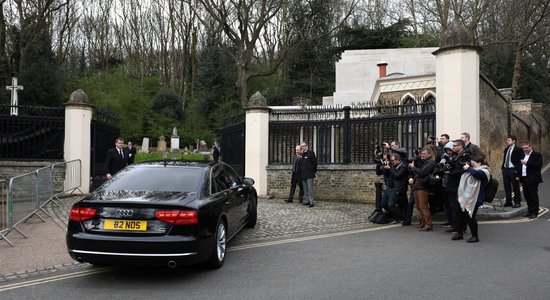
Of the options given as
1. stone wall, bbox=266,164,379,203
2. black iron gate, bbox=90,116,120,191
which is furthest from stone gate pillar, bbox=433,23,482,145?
black iron gate, bbox=90,116,120,191

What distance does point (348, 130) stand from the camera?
13148 mm

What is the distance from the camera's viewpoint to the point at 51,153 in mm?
13617

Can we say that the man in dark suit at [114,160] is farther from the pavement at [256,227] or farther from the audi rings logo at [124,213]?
the audi rings logo at [124,213]

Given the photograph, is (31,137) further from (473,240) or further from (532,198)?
(532,198)

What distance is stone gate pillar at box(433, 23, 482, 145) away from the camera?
34.5 ft

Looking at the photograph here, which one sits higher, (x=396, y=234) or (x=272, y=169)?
(x=272, y=169)

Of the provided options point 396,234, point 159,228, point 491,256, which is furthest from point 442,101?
point 159,228

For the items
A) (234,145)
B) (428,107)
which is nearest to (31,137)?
(234,145)

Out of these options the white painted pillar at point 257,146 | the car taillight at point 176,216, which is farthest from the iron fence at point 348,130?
the car taillight at point 176,216

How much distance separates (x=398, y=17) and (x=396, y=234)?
3078 centimetres

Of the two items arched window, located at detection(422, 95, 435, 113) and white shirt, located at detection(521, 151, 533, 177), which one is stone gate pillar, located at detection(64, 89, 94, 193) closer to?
arched window, located at detection(422, 95, 435, 113)

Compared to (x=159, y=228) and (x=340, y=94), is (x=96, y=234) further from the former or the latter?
(x=340, y=94)

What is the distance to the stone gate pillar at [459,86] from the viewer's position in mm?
10508

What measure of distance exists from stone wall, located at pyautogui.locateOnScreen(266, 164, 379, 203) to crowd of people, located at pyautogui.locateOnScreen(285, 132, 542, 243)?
1.31 metres
